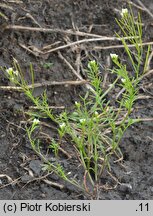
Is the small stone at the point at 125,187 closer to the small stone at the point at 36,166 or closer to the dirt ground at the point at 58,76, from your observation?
the dirt ground at the point at 58,76

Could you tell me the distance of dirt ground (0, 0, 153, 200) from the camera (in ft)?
10.4

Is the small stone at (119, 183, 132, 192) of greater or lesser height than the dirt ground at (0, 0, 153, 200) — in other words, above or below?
below

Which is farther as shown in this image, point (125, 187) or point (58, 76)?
point (58, 76)

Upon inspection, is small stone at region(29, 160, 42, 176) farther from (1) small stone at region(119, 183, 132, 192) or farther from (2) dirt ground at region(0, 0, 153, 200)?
(1) small stone at region(119, 183, 132, 192)

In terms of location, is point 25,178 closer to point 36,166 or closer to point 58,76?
point 36,166

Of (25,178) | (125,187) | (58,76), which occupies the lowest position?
(125,187)

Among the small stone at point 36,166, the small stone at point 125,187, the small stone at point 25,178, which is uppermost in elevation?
the small stone at point 36,166

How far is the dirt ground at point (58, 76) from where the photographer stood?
125 inches

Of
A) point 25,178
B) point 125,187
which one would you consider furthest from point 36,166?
point 125,187

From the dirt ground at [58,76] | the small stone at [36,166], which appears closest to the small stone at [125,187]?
the dirt ground at [58,76]

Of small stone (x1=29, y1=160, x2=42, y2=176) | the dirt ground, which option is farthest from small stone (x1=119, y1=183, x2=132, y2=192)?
small stone (x1=29, y1=160, x2=42, y2=176)

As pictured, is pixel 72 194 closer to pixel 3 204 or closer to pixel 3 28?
pixel 3 204

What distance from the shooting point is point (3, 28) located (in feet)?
12.7

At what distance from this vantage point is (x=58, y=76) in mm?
3781
